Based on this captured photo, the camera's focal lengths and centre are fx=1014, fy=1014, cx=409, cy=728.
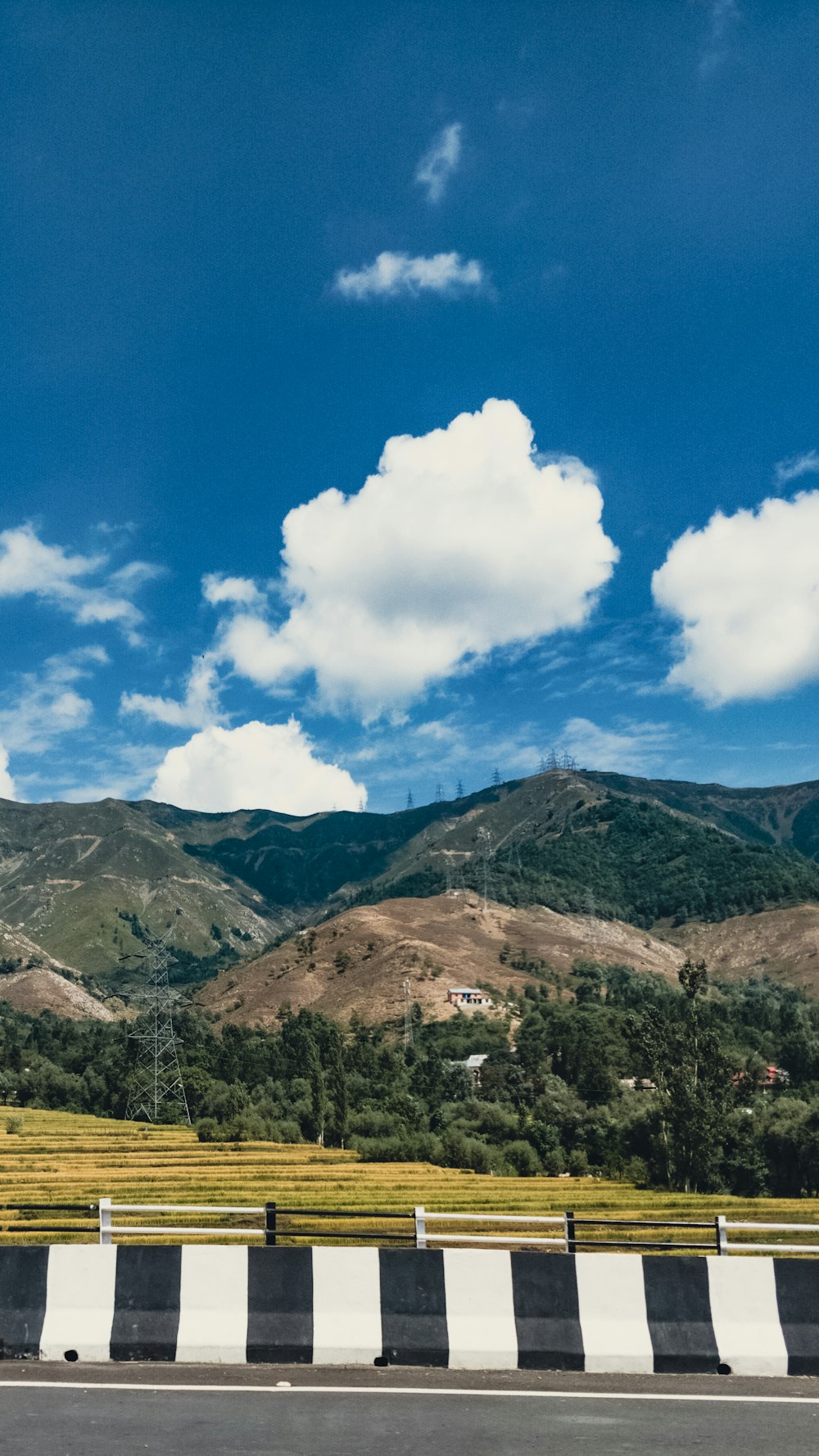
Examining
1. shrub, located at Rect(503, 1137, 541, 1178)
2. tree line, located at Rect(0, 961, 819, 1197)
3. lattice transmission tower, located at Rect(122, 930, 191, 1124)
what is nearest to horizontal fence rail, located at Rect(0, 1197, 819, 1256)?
tree line, located at Rect(0, 961, 819, 1197)

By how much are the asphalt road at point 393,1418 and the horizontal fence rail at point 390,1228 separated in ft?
4.57

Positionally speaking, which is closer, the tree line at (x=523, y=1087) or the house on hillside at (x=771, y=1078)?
the tree line at (x=523, y=1087)

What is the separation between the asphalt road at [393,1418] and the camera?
8594 mm

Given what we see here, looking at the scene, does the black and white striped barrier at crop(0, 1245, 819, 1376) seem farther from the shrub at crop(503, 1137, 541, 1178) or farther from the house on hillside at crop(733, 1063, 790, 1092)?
the house on hillside at crop(733, 1063, 790, 1092)

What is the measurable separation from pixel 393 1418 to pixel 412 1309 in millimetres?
2012

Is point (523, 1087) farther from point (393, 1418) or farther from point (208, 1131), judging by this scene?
point (393, 1418)

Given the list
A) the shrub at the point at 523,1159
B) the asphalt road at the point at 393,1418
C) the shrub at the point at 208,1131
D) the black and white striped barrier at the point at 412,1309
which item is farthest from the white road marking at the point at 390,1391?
the shrub at the point at 208,1131

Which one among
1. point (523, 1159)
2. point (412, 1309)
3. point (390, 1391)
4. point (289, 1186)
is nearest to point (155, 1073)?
point (523, 1159)

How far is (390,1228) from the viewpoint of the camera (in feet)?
136

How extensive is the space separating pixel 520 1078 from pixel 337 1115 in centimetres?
2951

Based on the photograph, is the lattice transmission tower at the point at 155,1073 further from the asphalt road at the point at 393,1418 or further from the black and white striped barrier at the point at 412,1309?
the asphalt road at the point at 393,1418

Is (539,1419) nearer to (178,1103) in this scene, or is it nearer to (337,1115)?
(337,1115)

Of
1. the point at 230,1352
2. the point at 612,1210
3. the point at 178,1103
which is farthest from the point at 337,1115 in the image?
the point at 230,1352

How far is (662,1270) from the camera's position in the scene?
11.5m
